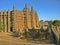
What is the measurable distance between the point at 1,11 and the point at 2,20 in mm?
2916

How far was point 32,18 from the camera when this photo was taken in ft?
163

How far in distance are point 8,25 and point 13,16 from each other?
3.28 metres

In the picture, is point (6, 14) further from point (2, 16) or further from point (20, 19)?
point (20, 19)

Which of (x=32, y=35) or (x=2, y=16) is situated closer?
(x=32, y=35)

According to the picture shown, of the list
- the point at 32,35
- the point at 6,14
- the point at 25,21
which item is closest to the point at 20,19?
the point at 25,21

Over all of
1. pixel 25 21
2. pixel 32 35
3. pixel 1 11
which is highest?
pixel 1 11

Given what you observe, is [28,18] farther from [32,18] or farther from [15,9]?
[15,9]

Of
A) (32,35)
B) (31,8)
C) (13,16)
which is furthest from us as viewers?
(31,8)

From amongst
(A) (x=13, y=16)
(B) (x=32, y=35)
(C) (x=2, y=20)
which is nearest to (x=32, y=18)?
(A) (x=13, y=16)

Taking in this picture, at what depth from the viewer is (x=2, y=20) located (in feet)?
160

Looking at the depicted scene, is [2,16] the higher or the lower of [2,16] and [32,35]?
Answer: the higher

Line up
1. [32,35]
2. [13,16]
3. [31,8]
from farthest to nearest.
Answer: [31,8]
[13,16]
[32,35]

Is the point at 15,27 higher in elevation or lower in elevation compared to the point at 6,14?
lower

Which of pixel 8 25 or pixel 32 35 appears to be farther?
pixel 8 25
